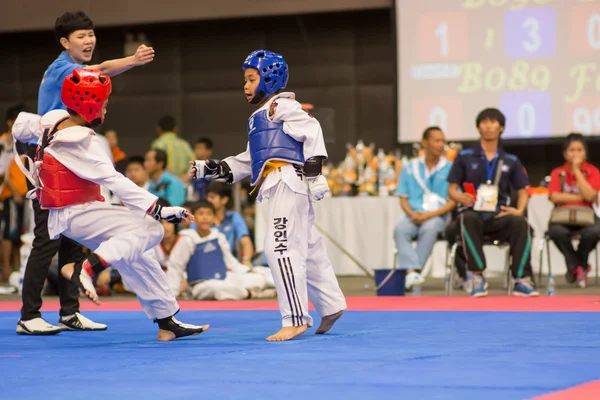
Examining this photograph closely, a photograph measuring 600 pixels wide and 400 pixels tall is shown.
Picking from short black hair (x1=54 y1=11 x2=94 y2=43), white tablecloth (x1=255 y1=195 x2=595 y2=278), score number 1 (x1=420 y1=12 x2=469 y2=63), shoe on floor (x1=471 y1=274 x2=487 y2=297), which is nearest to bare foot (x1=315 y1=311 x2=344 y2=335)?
short black hair (x1=54 y1=11 x2=94 y2=43)

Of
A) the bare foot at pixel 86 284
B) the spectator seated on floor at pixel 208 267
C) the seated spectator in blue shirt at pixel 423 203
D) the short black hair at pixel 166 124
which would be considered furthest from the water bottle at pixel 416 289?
the short black hair at pixel 166 124

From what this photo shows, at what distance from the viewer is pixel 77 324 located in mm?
5004

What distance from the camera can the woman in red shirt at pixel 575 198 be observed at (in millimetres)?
7770

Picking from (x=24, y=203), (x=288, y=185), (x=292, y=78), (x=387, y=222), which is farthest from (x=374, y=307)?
(x=292, y=78)

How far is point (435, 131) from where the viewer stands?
26.1ft

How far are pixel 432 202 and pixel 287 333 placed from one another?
3876 millimetres

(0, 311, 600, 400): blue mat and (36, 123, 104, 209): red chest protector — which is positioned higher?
(36, 123, 104, 209): red chest protector

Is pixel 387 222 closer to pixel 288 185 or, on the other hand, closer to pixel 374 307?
pixel 374 307

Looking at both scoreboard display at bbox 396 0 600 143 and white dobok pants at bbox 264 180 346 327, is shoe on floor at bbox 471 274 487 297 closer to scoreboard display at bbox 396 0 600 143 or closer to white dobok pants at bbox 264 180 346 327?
white dobok pants at bbox 264 180 346 327

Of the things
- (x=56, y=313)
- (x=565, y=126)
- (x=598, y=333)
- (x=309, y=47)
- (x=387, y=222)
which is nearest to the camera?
(x=598, y=333)

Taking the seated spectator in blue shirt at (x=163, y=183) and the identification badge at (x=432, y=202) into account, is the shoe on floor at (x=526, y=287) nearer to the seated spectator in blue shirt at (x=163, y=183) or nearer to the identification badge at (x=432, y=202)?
the identification badge at (x=432, y=202)

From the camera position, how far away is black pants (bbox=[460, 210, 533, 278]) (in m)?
6.81

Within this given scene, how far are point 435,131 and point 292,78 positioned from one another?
596cm

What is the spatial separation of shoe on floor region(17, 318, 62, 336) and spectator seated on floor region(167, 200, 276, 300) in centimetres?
251
